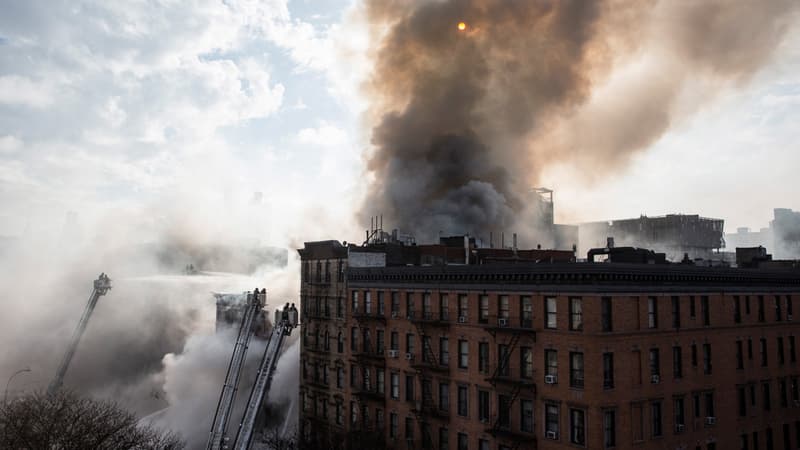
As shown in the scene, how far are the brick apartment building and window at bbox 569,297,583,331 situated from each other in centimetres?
6

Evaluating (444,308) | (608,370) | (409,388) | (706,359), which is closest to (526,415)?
(608,370)

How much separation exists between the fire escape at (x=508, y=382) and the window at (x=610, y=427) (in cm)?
299

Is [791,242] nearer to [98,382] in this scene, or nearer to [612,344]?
[612,344]

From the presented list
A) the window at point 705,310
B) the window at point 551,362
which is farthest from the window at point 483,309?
the window at point 705,310

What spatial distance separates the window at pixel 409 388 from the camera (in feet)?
110

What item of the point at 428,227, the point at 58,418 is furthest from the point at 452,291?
the point at 428,227

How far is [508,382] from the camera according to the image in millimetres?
26438

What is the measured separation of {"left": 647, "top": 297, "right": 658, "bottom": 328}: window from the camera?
Answer: 25695 mm

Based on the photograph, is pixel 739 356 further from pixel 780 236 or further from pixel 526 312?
pixel 780 236

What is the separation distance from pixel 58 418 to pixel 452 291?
1763cm

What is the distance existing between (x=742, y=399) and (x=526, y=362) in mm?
11845

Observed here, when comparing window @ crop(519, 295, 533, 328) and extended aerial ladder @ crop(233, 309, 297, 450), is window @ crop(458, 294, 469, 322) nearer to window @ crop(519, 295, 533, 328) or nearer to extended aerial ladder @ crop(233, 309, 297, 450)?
window @ crop(519, 295, 533, 328)

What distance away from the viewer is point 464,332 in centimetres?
2992

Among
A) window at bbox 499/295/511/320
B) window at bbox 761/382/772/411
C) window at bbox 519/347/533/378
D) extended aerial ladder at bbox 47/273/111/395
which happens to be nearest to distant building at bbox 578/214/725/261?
window at bbox 761/382/772/411
